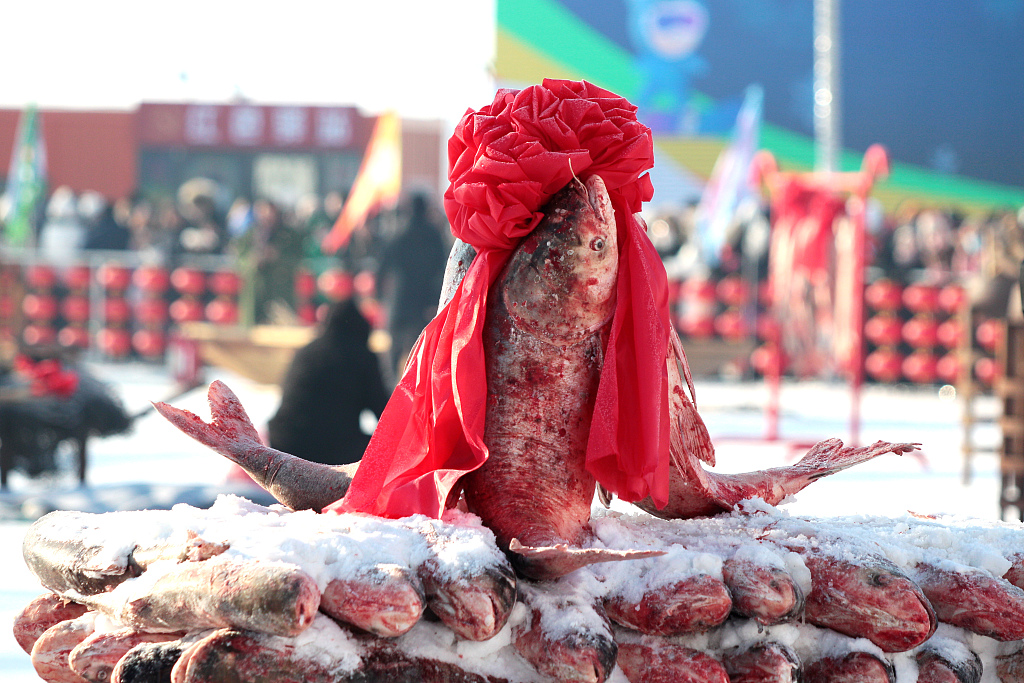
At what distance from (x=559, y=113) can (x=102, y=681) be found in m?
1.05

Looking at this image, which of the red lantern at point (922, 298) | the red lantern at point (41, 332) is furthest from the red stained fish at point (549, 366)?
the red lantern at point (41, 332)

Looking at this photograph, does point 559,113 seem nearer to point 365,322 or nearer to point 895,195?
point 365,322

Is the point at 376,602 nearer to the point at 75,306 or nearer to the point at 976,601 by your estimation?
the point at 976,601

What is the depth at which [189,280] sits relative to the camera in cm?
1191

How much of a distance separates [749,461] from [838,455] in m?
4.34

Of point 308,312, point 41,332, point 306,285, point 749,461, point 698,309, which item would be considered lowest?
point 749,461

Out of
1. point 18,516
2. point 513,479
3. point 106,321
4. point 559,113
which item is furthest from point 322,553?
point 106,321

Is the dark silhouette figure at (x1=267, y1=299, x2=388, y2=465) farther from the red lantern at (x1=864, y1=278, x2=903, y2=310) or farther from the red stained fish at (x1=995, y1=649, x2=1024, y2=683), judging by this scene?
the red lantern at (x1=864, y1=278, x2=903, y2=310)

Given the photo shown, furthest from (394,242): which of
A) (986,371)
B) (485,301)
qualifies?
(485,301)

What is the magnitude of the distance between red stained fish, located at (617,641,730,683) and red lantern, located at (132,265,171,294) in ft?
37.5

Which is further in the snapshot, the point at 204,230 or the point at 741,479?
the point at 204,230

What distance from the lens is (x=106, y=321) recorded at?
12242mm

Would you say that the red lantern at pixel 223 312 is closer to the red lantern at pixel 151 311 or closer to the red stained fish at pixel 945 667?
the red lantern at pixel 151 311

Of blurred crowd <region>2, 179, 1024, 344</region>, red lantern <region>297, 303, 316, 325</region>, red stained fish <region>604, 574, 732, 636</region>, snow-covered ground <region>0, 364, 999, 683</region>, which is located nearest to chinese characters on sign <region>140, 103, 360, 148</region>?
blurred crowd <region>2, 179, 1024, 344</region>
